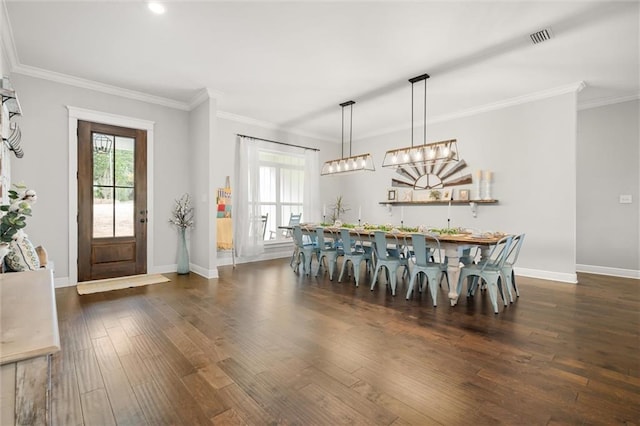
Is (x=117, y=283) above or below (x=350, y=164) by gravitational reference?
below

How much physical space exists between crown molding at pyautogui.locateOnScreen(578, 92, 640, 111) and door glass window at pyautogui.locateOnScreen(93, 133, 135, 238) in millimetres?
7633

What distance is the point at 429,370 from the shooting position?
2.08 m

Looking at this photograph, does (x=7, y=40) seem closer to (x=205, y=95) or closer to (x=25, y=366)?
(x=205, y=95)

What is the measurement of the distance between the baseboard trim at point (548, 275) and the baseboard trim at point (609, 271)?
0.84 meters

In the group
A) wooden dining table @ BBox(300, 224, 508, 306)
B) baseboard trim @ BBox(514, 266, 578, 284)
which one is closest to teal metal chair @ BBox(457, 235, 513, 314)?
wooden dining table @ BBox(300, 224, 508, 306)

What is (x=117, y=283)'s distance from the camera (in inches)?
171

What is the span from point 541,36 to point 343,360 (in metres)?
3.81

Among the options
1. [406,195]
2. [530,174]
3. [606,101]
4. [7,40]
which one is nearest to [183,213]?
[7,40]

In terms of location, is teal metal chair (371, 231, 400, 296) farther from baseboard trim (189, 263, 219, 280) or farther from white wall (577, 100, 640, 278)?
white wall (577, 100, 640, 278)

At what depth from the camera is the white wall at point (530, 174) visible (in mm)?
4559

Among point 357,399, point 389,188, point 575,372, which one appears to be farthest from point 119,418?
point 389,188

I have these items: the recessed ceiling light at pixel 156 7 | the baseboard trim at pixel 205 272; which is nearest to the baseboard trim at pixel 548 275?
the baseboard trim at pixel 205 272

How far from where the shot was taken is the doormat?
4.06 m

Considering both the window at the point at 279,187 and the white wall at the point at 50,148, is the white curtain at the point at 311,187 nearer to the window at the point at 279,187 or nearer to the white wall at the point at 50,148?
the window at the point at 279,187
